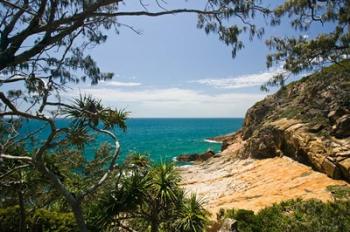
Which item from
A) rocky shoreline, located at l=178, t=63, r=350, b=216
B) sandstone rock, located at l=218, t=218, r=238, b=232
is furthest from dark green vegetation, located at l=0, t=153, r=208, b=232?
rocky shoreline, located at l=178, t=63, r=350, b=216

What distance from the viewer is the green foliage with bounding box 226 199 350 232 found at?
495 inches

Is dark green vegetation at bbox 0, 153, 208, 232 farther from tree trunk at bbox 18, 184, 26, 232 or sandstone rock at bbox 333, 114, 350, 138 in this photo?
sandstone rock at bbox 333, 114, 350, 138

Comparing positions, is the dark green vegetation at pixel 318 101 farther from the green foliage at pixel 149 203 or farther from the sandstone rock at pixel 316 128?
the green foliage at pixel 149 203

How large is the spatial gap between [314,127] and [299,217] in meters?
11.8

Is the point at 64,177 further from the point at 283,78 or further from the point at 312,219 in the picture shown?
the point at 283,78

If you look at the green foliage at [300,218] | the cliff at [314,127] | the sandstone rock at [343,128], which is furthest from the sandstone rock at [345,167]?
the green foliage at [300,218]

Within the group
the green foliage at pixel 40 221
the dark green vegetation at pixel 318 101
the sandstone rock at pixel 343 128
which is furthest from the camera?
the dark green vegetation at pixel 318 101

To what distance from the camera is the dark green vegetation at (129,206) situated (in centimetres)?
1042

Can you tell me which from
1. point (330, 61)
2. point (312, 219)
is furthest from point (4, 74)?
point (330, 61)

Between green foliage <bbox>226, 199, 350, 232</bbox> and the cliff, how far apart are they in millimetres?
4962

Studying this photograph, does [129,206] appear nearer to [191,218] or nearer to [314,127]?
[191,218]

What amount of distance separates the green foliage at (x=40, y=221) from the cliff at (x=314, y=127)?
13.0 meters

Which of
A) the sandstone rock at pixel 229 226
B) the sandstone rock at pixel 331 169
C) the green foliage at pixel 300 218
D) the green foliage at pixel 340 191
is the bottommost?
the sandstone rock at pixel 229 226

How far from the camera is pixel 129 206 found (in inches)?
408
